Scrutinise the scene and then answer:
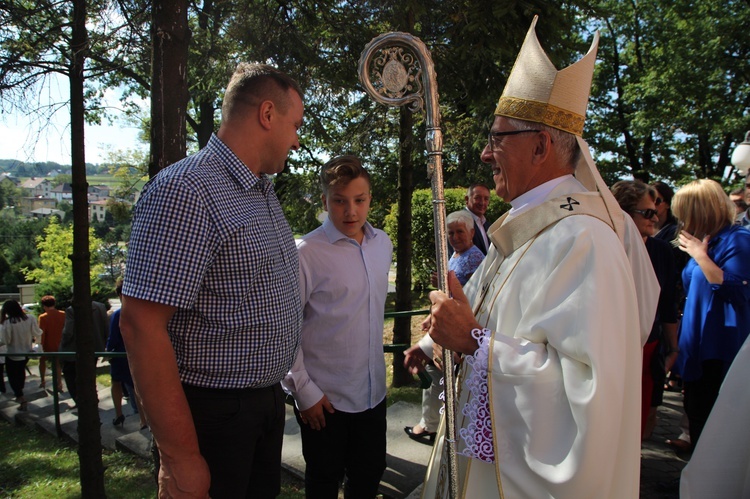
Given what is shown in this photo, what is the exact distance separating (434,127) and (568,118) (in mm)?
493

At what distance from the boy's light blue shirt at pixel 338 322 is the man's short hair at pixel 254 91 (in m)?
0.87

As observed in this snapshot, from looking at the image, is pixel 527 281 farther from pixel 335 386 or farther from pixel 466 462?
pixel 335 386

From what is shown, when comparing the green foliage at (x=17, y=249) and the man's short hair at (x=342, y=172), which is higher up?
the man's short hair at (x=342, y=172)

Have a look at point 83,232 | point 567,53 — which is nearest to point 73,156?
point 83,232

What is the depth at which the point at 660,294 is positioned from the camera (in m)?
3.71

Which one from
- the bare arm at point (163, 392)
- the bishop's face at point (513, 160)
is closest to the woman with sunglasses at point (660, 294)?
the bishop's face at point (513, 160)

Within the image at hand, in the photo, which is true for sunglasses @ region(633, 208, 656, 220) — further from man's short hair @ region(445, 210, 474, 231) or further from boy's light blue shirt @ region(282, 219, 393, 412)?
boy's light blue shirt @ region(282, 219, 393, 412)

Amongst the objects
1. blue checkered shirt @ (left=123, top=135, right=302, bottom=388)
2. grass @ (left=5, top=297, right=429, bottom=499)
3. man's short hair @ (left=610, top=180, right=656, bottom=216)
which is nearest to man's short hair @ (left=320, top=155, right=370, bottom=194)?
blue checkered shirt @ (left=123, top=135, right=302, bottom=388)

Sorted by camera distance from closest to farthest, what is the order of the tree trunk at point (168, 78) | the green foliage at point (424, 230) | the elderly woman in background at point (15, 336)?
the tree trunk at point (168, 78) → the elderly woman in background at point (15, 336) → the green foliage at point (424, 230)

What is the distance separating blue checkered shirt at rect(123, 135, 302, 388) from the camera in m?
1.65

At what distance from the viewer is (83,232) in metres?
3.99

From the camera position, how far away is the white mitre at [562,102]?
6.36 ft

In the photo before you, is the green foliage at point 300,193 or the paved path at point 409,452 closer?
the paved path at point 409,452

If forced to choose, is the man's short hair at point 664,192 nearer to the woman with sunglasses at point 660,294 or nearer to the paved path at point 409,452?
the woman with sunglasses at point 660,294
